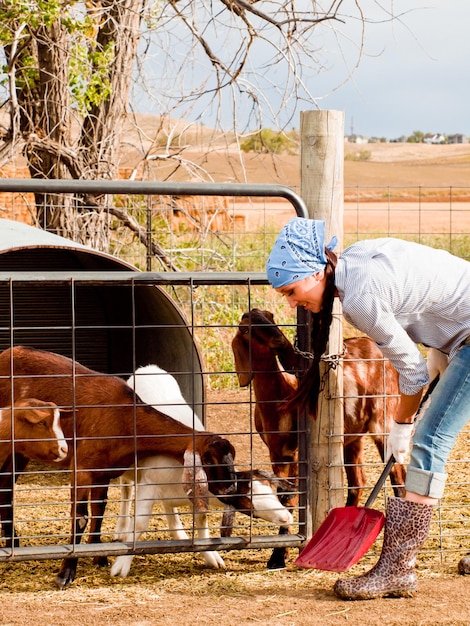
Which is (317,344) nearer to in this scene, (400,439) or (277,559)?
(400,439)

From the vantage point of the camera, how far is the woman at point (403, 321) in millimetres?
3959

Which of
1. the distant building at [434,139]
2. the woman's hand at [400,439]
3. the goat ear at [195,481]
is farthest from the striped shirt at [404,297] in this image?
the distant building at [434,139]

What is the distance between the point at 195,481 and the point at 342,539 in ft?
2.56

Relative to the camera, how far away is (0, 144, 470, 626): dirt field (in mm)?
4023

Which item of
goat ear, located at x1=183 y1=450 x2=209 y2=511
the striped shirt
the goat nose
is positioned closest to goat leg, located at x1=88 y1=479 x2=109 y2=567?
the goat nose

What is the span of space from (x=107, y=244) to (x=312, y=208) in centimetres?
560

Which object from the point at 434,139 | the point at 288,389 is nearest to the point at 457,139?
the point at 434,139

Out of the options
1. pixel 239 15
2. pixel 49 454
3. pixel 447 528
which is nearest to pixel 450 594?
pixel 447 528

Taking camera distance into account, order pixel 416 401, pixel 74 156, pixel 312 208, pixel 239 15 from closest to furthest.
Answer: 1. pixel 416 401
2. pixel 312 208
3. pixel 239 15
4. pixel 74 156

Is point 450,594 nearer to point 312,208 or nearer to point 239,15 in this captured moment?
point 312,208

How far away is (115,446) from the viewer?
500cm

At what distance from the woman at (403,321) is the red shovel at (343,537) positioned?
11 cm

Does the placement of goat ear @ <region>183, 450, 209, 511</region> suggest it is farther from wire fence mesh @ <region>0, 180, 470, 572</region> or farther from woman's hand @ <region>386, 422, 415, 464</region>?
woman's hand @ <region>386, 422, 415, 464</region>

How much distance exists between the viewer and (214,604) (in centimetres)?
428
